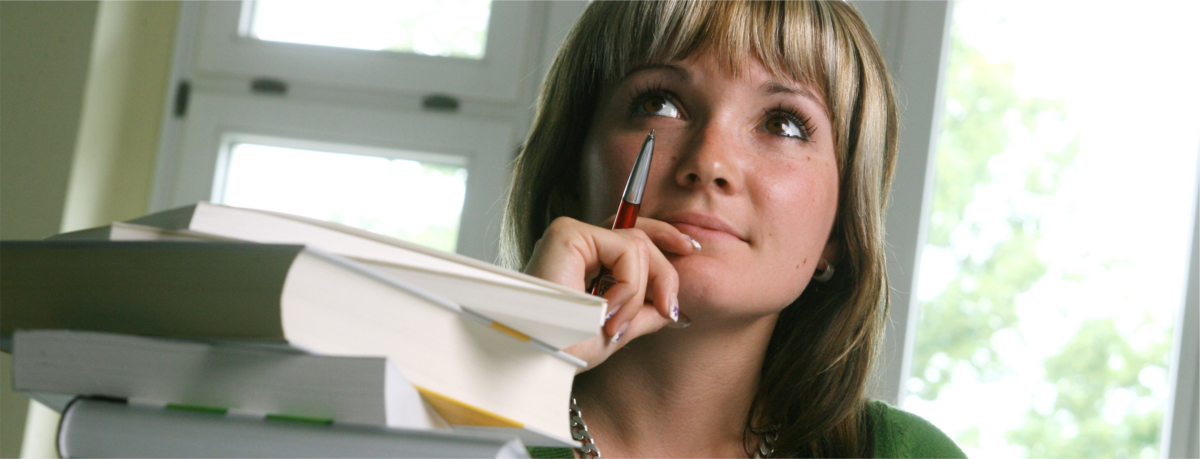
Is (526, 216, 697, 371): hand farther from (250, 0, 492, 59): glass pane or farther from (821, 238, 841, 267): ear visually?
(250, 0, 492, 59): glass pane

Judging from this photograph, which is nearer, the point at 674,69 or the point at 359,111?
the point at 674,69

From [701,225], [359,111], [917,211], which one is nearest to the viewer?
[701,225]

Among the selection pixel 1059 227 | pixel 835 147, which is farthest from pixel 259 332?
pixel 1059 227

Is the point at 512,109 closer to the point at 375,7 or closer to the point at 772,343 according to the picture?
the point at 375,7

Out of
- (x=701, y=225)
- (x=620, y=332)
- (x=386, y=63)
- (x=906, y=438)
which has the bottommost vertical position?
(x=906, y=438)

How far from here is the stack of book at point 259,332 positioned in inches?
12.8

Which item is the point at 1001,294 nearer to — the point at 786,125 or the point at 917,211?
the point at 917,211

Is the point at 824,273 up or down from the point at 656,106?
down

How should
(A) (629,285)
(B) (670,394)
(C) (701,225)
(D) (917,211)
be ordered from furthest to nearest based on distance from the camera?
1. (D) (917,211)
2. (B) (670,394)
3. (C) (701,225)
4. (A) (629,285)

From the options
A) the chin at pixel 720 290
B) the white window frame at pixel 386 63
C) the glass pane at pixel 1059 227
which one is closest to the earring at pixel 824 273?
the chin at pixel 720 290

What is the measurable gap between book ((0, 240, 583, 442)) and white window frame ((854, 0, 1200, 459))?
A: 153cm

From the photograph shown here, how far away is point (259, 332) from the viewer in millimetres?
329

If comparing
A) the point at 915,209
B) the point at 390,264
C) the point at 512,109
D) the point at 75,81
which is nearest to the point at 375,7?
the point at 512,109

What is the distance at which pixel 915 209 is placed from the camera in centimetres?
189
